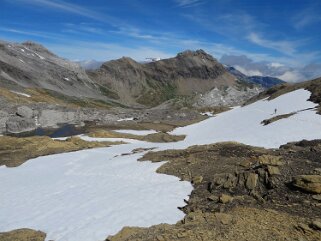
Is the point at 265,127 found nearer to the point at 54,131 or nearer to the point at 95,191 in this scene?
the point at 95,191

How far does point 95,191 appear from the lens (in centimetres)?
2628

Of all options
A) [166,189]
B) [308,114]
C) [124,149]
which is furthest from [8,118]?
[166,189]

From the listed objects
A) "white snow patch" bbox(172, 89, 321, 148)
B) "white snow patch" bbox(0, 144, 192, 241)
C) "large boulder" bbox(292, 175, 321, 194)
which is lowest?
"white snow patch" bbox(0, 144, 192, 241)

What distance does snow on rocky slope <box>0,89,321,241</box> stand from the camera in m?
20.3

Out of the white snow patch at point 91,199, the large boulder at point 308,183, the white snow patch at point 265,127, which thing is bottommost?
the white snow patch at point 91,199

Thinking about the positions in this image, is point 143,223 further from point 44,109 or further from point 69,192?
point 44,109

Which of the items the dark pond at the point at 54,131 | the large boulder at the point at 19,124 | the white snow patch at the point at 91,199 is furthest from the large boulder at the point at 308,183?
the large boulder at the point at 19,124

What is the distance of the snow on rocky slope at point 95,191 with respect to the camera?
798 inches

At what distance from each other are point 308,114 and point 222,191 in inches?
1199

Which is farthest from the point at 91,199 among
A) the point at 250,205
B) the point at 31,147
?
the point at 31,147

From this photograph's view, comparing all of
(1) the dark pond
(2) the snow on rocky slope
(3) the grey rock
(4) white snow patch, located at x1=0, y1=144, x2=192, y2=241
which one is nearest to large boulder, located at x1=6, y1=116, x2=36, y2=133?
(1) the dark pond

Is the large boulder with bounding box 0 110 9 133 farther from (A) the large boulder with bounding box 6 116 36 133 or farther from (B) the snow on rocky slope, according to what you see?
(B) the snow on rocky slope

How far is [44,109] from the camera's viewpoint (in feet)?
419

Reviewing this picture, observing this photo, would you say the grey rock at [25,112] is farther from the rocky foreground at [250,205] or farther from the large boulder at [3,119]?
the rocky foreground at [250,205]
